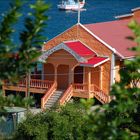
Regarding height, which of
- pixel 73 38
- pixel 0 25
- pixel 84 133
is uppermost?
pixel 73 38

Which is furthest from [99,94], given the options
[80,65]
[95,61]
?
[80,65]

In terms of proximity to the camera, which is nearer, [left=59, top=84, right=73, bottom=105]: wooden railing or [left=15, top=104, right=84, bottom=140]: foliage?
[left=15, top=104, right=84, bottom=140]: foliage

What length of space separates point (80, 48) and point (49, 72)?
2.51 meters

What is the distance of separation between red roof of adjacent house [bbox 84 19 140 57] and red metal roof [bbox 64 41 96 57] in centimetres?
96

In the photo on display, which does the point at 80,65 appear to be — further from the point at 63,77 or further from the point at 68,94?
the point at 68,94

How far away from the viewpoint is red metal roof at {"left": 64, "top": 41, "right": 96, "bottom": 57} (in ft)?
109

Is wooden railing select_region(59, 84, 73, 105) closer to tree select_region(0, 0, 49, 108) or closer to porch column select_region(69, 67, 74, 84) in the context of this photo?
porch column select_region(69, 67, 74, 84)

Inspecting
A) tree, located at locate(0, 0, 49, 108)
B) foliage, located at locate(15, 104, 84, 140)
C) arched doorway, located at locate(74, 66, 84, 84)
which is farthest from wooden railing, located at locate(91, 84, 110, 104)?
tree, located at locate(0, 0, 49, 108)

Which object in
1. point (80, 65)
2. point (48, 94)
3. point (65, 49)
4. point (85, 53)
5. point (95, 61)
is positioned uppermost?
point (65, 49)

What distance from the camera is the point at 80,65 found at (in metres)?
33.2

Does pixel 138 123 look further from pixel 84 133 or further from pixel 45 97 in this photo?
pixel 45 97

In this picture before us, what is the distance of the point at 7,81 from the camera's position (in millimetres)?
6965

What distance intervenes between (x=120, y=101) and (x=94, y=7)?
13153 cm

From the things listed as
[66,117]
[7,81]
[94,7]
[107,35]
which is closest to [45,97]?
[107,35]
